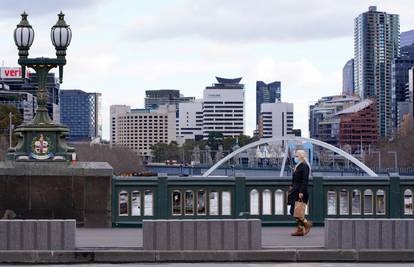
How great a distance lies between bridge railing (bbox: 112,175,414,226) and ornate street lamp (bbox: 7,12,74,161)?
161 centimetres

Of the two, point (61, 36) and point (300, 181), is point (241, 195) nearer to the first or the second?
point (300, 181)

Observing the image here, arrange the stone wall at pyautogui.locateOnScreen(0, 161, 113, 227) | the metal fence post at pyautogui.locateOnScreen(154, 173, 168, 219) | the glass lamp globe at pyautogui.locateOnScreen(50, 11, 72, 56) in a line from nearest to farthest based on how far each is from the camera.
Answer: the stone wall at pyautogui.locateOnScreen(0, 161, 113, 227)
the metal fence post at pyautogui.locateOnScreen(154, 173, 168, 219)
the glass lamp globe at pyautogui.locateOnScreen(50, 11, 72, 56)

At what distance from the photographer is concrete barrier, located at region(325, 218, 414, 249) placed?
1697 centimetres

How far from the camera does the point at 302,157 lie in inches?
757

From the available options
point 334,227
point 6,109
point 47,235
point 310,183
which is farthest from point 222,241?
point 6,109

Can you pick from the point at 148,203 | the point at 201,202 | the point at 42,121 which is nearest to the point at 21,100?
the point at 42,121

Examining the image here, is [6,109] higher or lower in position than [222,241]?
higher

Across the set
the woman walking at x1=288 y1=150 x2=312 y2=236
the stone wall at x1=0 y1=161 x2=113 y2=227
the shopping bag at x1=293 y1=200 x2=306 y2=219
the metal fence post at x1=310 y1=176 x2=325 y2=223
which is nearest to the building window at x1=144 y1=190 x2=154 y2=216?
the stone wall at x1=0 y1=161 x2=113 y2=227

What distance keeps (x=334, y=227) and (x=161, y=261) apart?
3.01m

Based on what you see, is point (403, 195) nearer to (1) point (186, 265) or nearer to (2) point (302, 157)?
(2) point (302, 157)

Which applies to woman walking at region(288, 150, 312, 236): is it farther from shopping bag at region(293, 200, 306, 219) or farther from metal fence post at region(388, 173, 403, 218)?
metal fence post at region(388, 173, 403, 218)

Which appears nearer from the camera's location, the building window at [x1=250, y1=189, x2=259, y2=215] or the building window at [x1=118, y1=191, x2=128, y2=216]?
the building window at [x1=118, y1=191, x2=128, y2=216]

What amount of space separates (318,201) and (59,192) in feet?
18.4

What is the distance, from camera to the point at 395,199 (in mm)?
21766
